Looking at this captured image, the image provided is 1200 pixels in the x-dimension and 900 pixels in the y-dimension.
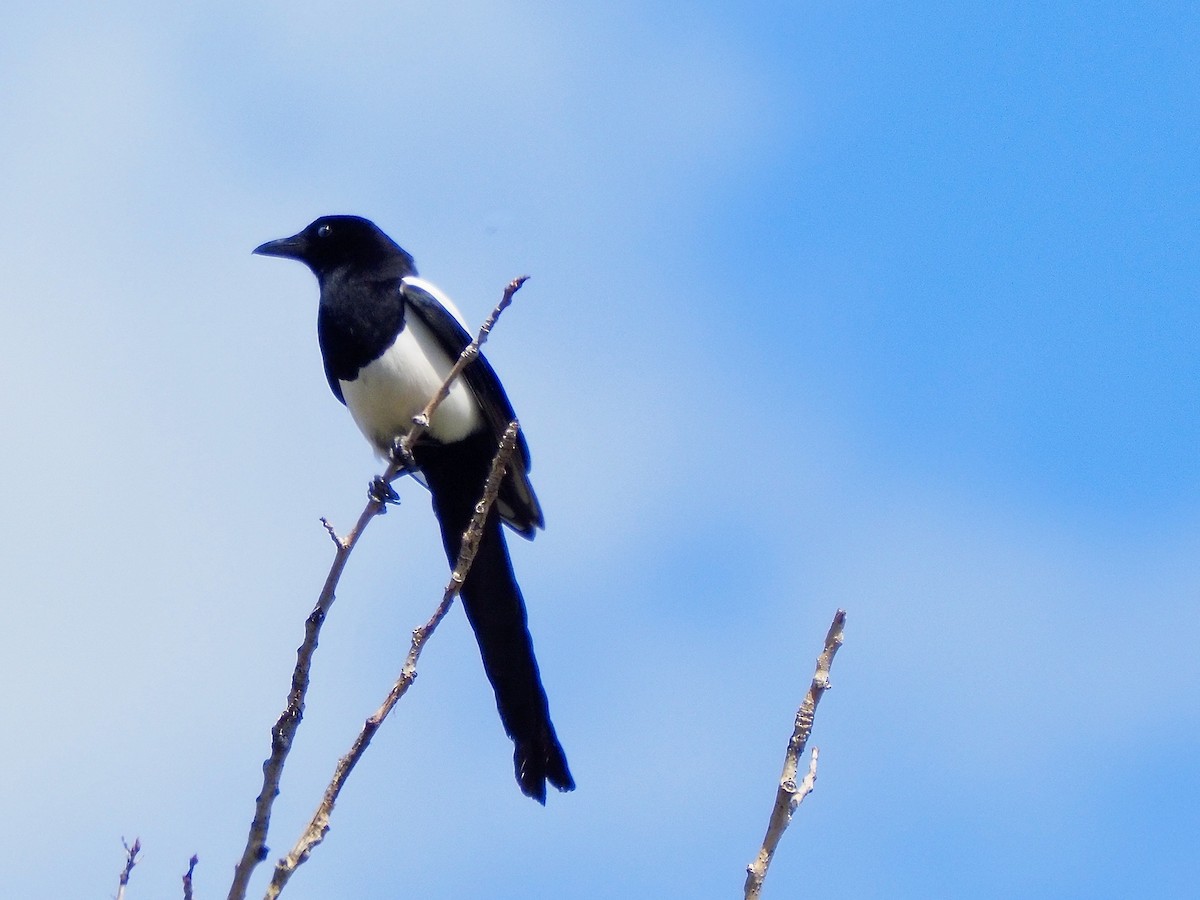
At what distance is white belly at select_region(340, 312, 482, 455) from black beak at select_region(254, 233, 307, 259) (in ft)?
3.49

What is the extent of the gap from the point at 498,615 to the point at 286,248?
239cm

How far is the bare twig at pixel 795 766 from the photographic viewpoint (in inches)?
87.6

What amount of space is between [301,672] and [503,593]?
239 centimetres

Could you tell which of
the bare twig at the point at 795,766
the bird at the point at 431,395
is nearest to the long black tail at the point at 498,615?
the bird at the point at 431,395

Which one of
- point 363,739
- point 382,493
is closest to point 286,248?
point 382,493

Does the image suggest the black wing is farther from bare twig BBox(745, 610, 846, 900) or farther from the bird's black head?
bare twig BBox(745, 610, 846, 900)

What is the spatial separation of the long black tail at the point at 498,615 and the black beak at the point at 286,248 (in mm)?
1446

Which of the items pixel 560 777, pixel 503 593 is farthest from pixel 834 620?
pixel 503 593

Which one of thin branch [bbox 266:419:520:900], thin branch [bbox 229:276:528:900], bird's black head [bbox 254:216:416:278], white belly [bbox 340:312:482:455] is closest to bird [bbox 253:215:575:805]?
white belly [bbox 340:312:482:455]

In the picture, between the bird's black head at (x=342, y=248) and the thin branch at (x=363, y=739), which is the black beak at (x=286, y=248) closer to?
the bird's black head at (x=342, y=248)

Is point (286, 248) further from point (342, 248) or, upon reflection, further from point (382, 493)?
point (382, 493)

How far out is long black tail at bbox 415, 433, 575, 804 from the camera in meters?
4.48

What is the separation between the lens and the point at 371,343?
225 inches

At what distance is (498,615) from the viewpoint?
5094mm
